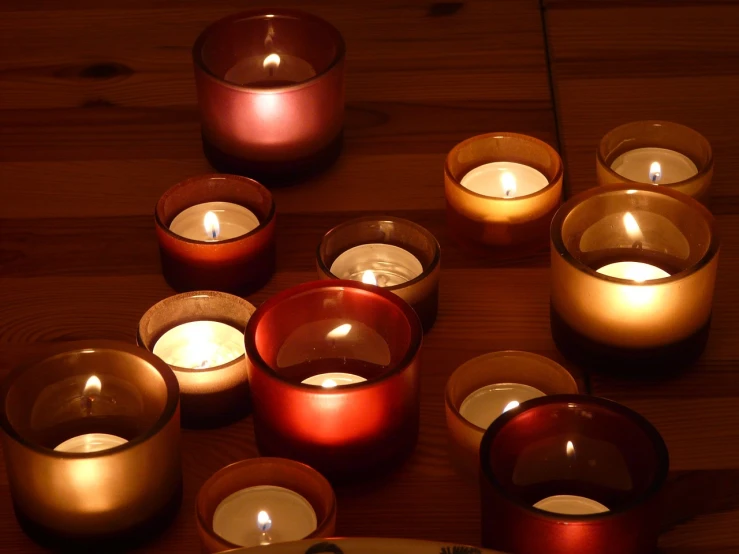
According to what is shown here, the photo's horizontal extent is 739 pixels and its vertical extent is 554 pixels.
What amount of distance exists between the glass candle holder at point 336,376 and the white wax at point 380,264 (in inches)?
3.8

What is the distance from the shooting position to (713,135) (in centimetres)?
118

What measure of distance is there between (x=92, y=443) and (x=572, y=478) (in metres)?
0.34

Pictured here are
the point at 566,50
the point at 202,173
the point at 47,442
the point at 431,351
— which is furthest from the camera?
the point at 566,50

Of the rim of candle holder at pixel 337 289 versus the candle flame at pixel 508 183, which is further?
the candle flame at pixel 508 183

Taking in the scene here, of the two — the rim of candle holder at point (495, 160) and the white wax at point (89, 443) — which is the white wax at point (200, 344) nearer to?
the white wax at point (89, 443)

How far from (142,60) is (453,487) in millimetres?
661

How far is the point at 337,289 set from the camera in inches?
35.6

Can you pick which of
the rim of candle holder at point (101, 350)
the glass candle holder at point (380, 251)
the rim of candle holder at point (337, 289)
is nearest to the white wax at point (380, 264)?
the glass candle holder at point (380, 251)

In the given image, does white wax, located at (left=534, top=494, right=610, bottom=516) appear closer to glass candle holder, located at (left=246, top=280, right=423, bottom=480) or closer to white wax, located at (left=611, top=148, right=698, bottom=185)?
glass candle holder, located at (left=246, top=280, right=423, bottom=480)

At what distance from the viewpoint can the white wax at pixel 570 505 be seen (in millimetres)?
810

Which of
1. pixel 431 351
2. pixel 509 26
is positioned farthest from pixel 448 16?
pixel 431 351

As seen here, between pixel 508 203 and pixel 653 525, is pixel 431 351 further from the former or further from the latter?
pixel 653 525

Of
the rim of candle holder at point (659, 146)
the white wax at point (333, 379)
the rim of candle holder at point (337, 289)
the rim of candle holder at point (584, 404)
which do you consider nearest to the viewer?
the rim of candle holder at point (584, 404)

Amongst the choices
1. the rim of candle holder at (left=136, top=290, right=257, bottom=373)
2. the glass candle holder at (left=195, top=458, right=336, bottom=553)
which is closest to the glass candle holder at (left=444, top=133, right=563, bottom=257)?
the rim of candle holder at (left=136, top=290, right=257, bottom=373)
